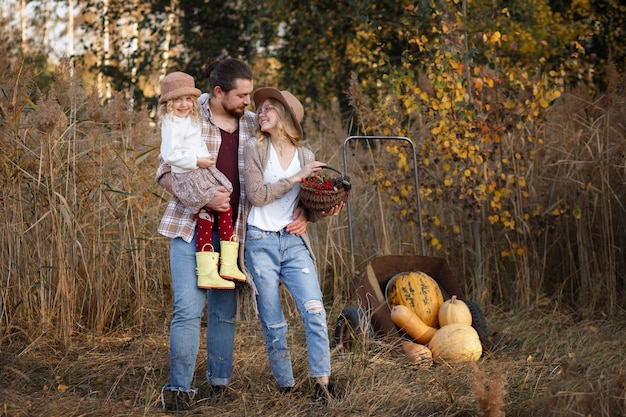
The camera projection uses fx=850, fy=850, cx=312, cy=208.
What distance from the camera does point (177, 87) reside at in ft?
11.5

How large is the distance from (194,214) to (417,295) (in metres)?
1.65

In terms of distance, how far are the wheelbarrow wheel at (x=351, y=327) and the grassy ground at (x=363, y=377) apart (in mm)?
98

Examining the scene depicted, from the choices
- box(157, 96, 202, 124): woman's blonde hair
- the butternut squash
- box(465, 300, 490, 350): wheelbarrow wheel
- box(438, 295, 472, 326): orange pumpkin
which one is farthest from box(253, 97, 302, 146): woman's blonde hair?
box(465, 300, 490, 350): wheelbarrow wheel

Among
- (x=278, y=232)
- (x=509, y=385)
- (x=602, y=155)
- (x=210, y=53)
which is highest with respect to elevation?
(x=210, y=53)

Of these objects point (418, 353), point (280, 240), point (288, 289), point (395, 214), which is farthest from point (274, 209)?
point (395, 214)

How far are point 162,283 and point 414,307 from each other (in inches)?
63.8

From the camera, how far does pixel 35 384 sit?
4.14 m

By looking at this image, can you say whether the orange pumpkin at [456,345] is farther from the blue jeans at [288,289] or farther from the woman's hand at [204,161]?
the woman's hand at [204,161]

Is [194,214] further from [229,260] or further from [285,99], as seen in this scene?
[285,99]

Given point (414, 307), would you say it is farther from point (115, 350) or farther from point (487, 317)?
point (115, 350)

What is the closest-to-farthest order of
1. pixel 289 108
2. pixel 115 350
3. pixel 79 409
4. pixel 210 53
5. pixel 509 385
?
1. pixel 79 409
2. pixel 289 108
3. pixel 509 385
4. pixel 115 350
5. pixel 210 53

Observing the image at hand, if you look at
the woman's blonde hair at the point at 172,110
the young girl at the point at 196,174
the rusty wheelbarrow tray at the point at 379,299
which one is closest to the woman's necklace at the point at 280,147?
the young girl at the point at 196,174

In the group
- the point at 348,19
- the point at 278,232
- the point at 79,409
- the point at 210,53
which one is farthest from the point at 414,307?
the point at 210,53

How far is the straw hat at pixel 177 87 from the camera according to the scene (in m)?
3.47
